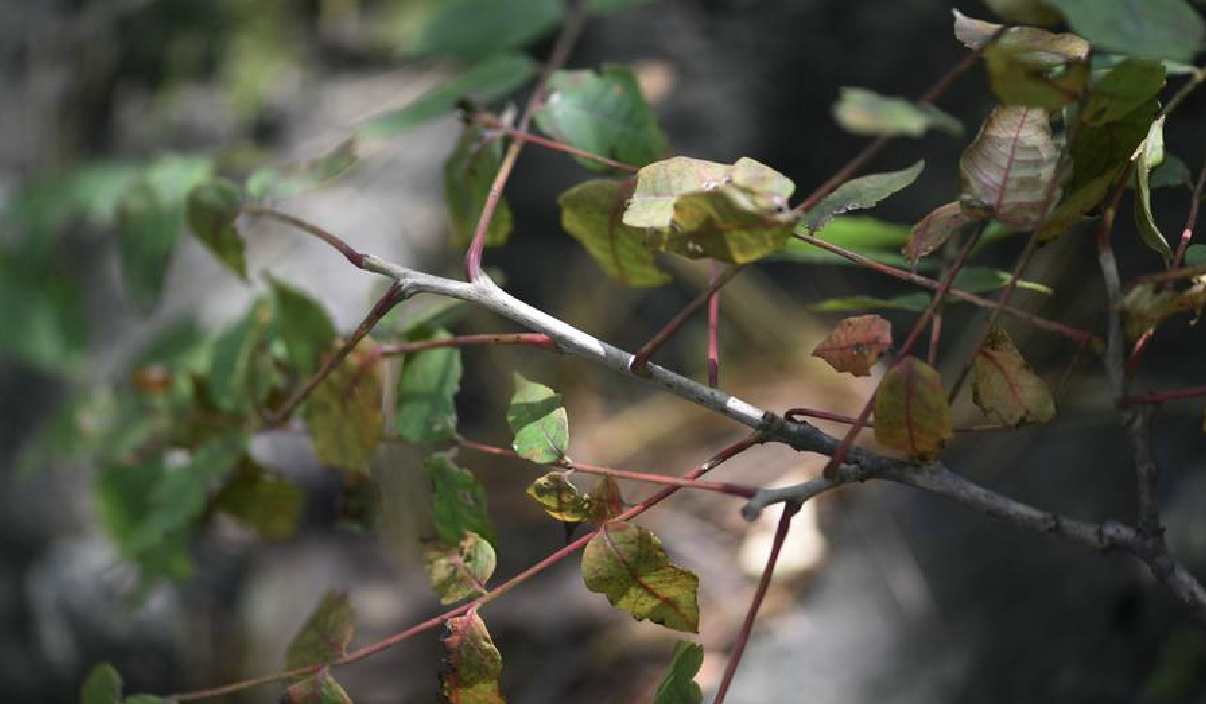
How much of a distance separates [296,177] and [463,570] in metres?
0.40

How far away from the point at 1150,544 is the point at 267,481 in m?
0.59

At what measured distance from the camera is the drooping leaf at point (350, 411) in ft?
2.20

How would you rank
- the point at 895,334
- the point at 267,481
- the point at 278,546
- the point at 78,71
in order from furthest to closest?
1. the point at 78,71
2. the point at 278,546
3. the point at 895,334
4. the point at 267,481

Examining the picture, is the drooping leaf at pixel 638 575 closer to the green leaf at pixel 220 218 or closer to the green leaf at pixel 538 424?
the green leaf at pixel 538 424

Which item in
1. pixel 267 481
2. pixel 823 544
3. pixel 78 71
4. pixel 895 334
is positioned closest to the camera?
pixel 267 481

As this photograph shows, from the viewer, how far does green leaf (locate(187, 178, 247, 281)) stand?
0.75 metres

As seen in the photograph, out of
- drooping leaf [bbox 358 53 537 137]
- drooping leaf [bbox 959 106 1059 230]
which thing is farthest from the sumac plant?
drooping leaf [bbox 358 53 537 137]

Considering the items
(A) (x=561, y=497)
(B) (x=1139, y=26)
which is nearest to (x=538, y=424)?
(A) (x=561, y=497)

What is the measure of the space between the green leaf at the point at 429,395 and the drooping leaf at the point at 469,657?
0.14 meters

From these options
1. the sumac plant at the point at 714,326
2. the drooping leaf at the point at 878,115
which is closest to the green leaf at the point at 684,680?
the sumac plant at the point at 714,326

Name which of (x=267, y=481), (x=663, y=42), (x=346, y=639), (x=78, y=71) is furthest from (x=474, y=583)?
(x=78, y=71)

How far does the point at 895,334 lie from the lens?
1476 millimetres

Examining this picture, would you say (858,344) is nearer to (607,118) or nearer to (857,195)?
(857,195)

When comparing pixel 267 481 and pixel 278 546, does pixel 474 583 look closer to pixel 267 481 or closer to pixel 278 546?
pixel 267 481
